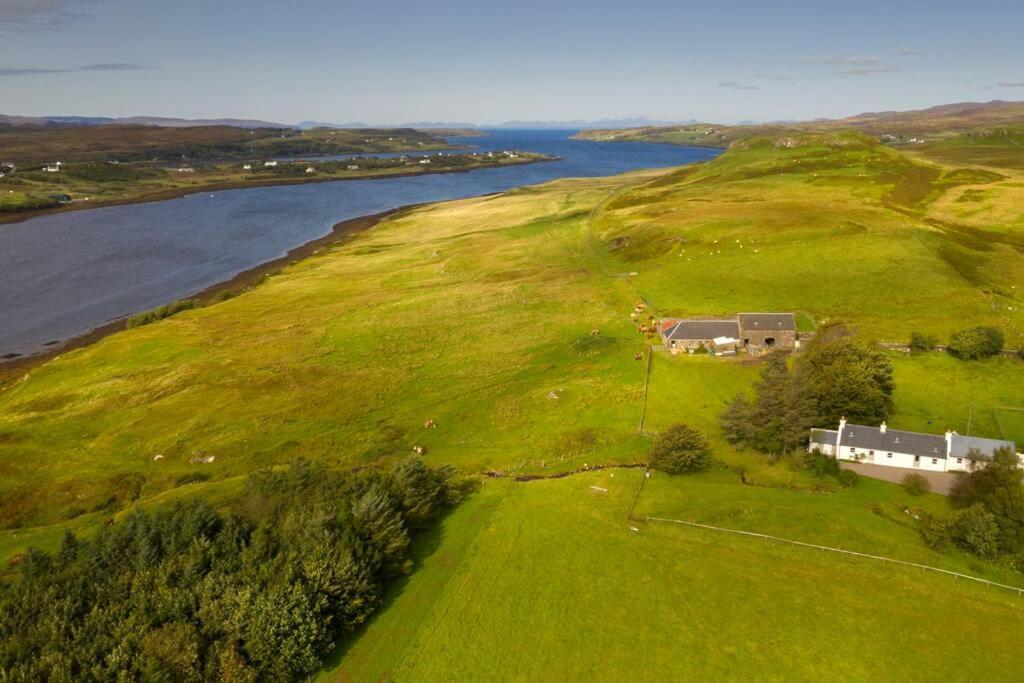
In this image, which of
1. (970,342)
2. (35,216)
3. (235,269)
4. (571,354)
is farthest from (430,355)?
(35,216)

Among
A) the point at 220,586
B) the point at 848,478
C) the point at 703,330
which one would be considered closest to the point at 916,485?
the point at 848,478

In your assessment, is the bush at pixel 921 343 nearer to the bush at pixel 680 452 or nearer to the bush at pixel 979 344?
the bush at pixel 979 344

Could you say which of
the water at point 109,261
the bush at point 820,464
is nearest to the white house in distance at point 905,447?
the bush at point 820,464

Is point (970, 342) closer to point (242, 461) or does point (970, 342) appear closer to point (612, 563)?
point (612, 563)

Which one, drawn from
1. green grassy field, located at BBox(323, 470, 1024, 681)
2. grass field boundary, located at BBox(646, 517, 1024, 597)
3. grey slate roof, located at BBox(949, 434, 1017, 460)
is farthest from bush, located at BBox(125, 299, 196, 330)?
grey slate roof, located at BBox(949, 434, 1017, 460)

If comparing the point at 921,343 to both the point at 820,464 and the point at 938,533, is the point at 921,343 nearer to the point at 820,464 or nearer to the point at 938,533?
the point at 820,464

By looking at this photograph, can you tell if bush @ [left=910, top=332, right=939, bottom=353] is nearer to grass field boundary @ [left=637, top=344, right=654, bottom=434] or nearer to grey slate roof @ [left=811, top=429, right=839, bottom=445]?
grey slate roof @ [left=811, top=429, right=839, bottom=445]
